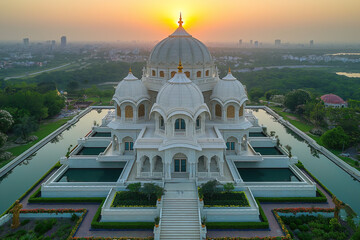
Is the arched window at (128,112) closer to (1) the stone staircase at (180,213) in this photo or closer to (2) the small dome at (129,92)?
(2) the small dome at (129,92)

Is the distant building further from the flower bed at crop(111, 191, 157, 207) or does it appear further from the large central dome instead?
the flower bed at crop(111, 191, 157, 207)

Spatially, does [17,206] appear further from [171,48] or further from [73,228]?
[171,48]

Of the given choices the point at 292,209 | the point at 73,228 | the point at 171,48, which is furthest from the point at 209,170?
the point at 171,48

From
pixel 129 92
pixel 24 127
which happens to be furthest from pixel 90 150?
pixel 24 127

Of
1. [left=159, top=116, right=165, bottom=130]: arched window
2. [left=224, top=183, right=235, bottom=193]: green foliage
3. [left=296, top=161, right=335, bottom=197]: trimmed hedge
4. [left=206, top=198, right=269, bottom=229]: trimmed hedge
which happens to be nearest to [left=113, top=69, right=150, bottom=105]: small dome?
[left=159, top=116, right=165, bottom=130]: arched window

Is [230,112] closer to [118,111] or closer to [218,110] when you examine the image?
[218,110]

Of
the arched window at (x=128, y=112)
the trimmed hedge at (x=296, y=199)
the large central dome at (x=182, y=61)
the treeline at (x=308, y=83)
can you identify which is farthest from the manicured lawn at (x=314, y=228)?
the treeline at (x=308, y=83)

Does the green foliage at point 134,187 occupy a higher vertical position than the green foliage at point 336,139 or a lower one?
lower
